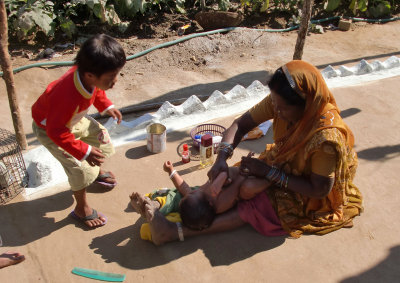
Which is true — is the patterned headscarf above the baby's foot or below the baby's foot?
above

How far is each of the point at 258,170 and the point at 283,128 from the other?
36 cm

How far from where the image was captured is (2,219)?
258 cm

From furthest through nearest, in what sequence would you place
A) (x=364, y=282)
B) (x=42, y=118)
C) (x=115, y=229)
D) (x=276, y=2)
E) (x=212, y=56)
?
(x=276, y=2) < (x=212, y=56) < (x=115, y=229) < (x=42, y=118) < (x=364, y=282)

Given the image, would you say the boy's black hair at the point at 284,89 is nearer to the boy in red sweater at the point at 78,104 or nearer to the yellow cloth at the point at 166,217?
the boy in red sweater at the point at 78,104

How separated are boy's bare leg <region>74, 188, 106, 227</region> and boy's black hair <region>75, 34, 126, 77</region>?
827 millimetres

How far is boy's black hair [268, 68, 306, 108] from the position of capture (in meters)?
2.04

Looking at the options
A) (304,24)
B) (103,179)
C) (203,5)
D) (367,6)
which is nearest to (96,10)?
(203,5)

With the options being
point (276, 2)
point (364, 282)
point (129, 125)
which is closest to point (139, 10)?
point (276, 2)

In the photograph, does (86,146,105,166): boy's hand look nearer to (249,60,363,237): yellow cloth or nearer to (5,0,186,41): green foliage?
(249,60,363,237): yellow cloth

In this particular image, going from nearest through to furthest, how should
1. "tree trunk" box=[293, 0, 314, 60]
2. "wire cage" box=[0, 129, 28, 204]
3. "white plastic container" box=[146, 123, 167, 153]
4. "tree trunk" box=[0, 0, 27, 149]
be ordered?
"wire cage" box=[0, 129, 28, 204]
"tree trunk" box=[0, 0, 27, 149]
"white plastic container" box=[146, 123, 167, 153]
"tree trunk" box=[293, 0, 314, 60]

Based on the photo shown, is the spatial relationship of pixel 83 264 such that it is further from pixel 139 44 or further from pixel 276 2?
pixel 276 2

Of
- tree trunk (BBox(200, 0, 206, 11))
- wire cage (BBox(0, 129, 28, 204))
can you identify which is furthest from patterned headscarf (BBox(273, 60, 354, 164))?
tree trunk (BBox(200, 0, 206, 11))

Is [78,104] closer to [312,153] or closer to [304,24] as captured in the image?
[312,153]

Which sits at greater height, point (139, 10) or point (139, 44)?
point (139, 10)
